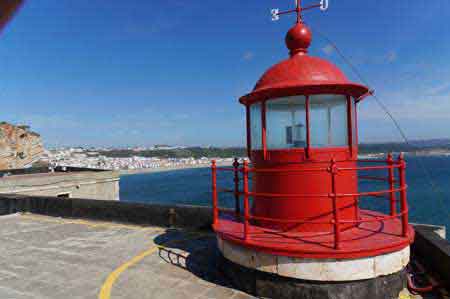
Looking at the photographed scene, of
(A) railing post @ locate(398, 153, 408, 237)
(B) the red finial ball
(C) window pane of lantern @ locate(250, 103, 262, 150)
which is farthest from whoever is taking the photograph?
(B) the red finial ball

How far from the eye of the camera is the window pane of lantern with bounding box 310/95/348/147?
527 cm

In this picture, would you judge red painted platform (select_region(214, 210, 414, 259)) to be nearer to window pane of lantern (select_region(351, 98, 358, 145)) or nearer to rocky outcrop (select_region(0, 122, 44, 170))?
window pane of lantern (select_region(351, 98, 358, 145))

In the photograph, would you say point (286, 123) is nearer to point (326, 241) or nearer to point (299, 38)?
point (299, 38)

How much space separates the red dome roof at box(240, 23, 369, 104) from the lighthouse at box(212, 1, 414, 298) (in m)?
0.02

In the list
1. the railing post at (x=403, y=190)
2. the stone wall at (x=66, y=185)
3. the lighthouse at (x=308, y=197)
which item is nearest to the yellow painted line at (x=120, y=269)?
the lighthouse at (x=308, y=197)

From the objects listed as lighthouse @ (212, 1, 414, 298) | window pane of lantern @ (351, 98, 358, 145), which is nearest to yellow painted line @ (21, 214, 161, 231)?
lighthouse @ (212, 1, 414, 298)

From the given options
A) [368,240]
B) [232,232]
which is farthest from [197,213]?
[368,240]

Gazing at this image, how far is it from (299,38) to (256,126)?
1751 millimetres

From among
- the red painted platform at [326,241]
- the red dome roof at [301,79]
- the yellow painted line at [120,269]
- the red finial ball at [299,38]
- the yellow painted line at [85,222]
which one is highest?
the red finial ball at [299,38]

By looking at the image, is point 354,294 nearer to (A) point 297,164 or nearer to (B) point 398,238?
(B) point 398,238

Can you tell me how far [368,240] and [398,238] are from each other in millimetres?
464

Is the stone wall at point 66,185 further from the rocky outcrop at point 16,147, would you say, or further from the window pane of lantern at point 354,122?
the rocky outcrop at point 16,147

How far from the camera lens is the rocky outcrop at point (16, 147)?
39.6m

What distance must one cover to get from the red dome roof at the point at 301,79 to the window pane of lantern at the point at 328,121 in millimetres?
157
